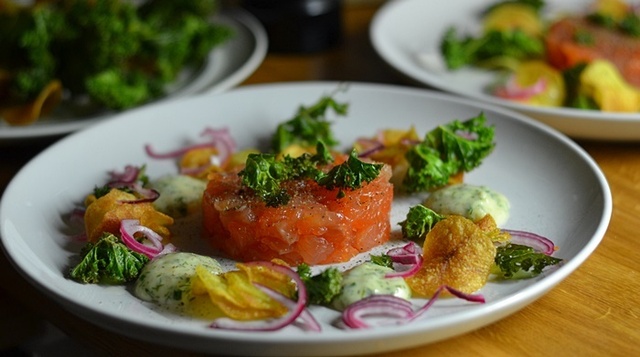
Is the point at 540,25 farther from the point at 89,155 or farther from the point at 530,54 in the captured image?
the point at 89,155

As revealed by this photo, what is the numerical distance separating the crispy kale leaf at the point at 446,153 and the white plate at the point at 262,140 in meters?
0.09

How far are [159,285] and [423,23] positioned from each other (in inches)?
97.9

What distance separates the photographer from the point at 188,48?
3.82 m

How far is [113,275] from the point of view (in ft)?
6.98

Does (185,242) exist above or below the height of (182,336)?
below

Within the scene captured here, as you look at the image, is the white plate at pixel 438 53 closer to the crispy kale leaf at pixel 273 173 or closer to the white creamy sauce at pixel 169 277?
the crispy kale leaf at pixel 273 173

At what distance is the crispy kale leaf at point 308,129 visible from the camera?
2.92 meters

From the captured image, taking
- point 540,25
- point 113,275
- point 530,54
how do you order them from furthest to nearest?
point 540,25
point 530,54
point 113,275

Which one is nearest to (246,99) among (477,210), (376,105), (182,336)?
(376,105)

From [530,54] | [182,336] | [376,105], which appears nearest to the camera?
[182,336]

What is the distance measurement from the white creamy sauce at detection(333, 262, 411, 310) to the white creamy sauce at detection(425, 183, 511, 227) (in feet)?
1.34

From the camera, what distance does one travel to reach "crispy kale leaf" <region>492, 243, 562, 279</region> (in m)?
2.09

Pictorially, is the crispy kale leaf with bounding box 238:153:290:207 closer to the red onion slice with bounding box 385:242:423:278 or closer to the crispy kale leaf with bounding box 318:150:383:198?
the crispy kale leaf with bounding box 318:150:383:198

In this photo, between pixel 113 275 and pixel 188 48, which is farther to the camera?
pixel 188 48
